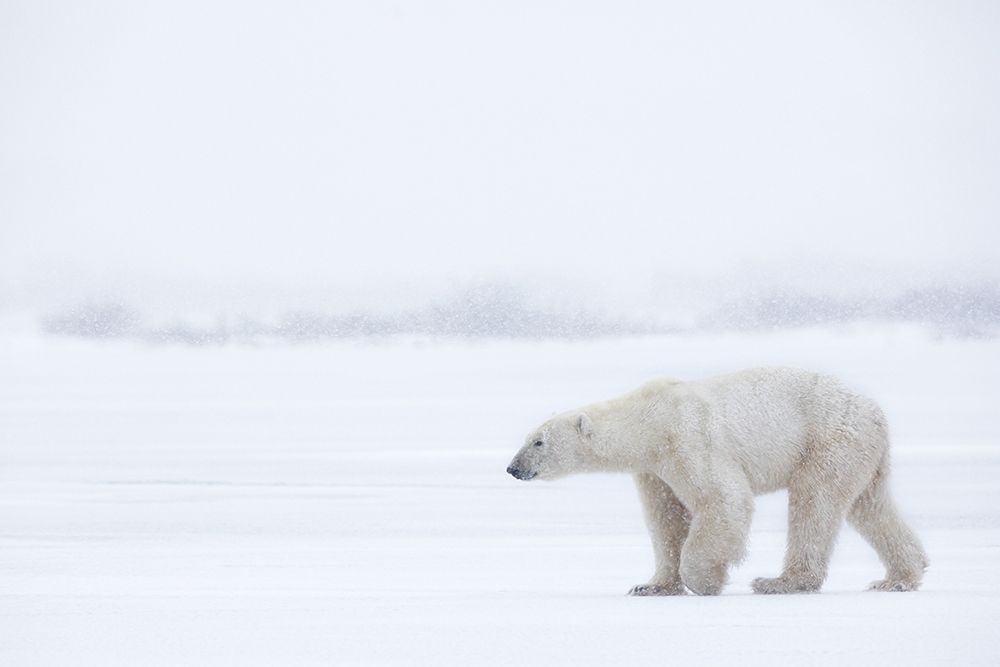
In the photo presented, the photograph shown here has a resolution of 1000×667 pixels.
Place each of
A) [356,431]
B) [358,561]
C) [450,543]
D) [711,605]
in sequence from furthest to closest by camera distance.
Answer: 1. [356,431]
2. [450,543]
3. [358,561]
4. [711,605]

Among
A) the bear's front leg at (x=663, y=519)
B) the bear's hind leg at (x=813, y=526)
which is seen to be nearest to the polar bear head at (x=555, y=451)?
the bear's front leg at (x=663, y=519)

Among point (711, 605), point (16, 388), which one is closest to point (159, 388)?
point (16, 388)

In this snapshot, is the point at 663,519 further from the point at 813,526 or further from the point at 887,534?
the point at 887,534

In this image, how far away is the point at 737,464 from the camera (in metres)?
7.80

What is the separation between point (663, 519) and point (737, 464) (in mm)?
616

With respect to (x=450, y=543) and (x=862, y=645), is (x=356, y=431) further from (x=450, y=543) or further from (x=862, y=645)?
(x=862, y=645)

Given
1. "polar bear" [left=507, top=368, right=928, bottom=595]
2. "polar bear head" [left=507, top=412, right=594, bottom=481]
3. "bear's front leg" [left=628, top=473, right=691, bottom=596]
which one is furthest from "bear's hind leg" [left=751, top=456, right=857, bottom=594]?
"polar bear head" [left=507, top=412, right=594, bottom=481]

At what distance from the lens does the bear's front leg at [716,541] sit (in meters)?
7.61

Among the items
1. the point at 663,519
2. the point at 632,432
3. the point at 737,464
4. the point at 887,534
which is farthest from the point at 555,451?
the point at 887,534

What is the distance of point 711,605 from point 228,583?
2744 millimetres

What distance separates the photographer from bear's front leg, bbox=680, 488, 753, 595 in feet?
25.0

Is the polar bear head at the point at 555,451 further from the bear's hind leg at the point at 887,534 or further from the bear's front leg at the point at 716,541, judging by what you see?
the bear's hind leg at the point at 887,534

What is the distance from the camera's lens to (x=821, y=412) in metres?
7.94

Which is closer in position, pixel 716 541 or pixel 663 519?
pixel 716 541
